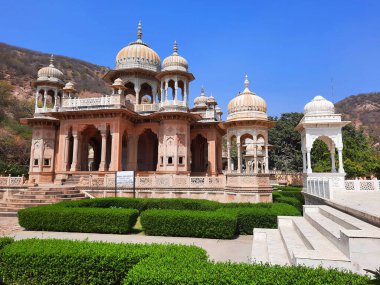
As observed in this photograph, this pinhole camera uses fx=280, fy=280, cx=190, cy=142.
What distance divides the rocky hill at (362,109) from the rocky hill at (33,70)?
81.5 meters

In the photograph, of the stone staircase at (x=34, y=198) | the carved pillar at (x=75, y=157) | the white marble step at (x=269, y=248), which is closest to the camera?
the white marble step at (x=269, y=248)

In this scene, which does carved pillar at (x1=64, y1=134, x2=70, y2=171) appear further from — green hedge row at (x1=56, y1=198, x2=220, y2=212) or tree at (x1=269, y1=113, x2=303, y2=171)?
tree at (x1=269, y1=113, x2=303, y2=171)

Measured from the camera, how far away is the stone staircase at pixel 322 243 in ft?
17.0

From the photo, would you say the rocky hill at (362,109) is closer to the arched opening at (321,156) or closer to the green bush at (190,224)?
the arched opening at (321,156)

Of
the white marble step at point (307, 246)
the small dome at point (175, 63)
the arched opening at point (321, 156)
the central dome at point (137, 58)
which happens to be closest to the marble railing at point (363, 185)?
the white marble step at point (307, 246)

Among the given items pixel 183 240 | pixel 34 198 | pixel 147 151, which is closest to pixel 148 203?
pixel 183 240

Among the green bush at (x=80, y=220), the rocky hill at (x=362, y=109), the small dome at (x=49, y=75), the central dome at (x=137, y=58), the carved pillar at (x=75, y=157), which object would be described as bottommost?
the green bush at (x=80, y=220)

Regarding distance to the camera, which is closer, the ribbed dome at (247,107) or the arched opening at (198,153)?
the ribbed dome at (247,107)

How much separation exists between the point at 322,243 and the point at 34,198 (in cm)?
1730

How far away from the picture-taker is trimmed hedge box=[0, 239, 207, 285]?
228 inches

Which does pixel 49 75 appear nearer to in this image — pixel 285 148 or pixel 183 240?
pixel 183 240

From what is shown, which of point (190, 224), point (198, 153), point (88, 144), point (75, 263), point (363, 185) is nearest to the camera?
point (75, 263)

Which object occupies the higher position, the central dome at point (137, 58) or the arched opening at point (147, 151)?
the central dome at point (137, 58)

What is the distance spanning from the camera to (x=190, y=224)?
11023 millimetres
